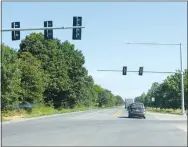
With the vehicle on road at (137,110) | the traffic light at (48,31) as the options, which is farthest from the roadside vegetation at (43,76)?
the traffic light at (48,31)

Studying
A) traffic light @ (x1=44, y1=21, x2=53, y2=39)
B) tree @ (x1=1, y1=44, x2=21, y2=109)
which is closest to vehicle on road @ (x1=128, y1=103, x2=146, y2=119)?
tree @ (x1=1, y1=44, x2=21, y2=109)

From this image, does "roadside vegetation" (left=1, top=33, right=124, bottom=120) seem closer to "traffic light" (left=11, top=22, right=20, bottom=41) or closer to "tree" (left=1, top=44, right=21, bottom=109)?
"tree" (left=1, top=44, right=21, bottom=109)

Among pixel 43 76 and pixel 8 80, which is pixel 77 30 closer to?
pixel 8 80

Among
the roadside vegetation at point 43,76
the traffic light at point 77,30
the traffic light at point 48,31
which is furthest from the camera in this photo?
the roadside vegetation at point 43,76

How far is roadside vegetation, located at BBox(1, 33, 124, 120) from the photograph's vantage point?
4416 centimetres

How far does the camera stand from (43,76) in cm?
6975

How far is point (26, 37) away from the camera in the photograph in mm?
80188


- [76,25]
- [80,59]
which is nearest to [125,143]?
[76,25]

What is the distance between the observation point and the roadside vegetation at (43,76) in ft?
145

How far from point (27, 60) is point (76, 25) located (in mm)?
36164

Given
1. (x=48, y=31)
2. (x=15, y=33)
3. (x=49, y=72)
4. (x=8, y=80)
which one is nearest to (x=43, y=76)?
(x=49, y=72)

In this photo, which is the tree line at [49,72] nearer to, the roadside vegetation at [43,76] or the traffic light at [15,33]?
the roadside vegetation at [43,76]

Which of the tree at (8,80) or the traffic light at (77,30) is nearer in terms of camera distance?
the traffic light at (77,30)

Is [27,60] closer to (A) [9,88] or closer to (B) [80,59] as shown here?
(A) [9,88]
